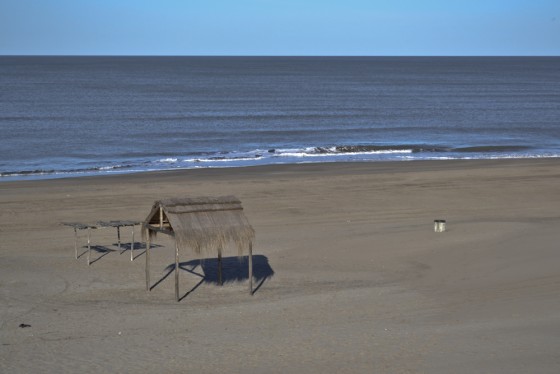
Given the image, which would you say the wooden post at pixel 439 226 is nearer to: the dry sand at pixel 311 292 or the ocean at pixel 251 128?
the dry sand at pixel 311 292

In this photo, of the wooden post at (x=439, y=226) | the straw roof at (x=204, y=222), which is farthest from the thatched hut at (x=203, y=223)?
the wooden post at (x=439, y=226)

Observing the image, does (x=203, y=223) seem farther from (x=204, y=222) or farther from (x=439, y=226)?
(x=439, y=226)

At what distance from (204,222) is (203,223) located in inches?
A: 1.3

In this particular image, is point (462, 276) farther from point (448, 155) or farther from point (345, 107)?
point (345, 107)

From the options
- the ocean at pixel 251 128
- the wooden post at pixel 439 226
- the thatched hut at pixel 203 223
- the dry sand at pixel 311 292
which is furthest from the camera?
the ocean at pixel 251 128

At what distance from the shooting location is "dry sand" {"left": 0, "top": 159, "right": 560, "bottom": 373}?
12.4 m

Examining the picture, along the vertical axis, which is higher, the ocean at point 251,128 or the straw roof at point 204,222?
the straw roof at point 204,222

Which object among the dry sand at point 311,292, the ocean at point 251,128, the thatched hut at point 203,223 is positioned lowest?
the ocean at point 251,128

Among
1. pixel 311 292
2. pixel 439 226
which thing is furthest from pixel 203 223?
pixel 439 226

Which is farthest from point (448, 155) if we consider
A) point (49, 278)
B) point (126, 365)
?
point (126, 365)

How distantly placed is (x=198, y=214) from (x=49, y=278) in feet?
12.8

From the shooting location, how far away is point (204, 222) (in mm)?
14797

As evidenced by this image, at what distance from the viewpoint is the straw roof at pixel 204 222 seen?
14.6 m

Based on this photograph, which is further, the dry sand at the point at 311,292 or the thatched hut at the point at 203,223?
the thatched hut at the point at 203,223
